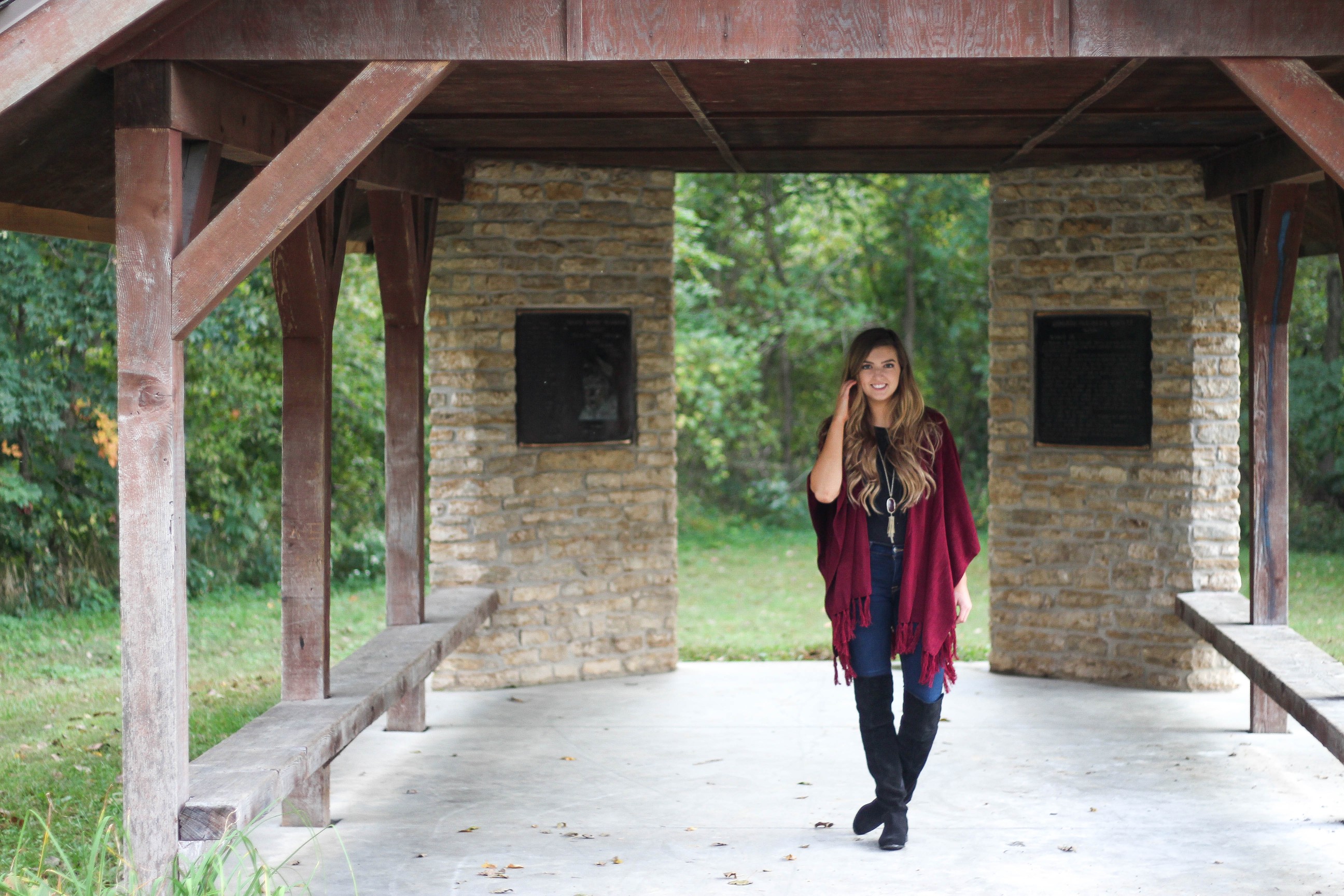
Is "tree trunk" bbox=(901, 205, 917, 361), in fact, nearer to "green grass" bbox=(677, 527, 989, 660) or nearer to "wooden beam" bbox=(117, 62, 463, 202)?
"green grass" bbox=(677, 527, 989, 660)

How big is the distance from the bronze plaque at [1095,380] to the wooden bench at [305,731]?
3230 mm

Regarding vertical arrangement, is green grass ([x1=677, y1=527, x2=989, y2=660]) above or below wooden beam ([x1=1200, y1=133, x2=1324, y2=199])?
below

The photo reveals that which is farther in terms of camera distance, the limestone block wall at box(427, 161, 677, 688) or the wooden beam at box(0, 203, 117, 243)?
the limestone block wall at box(427, 161, 677, 688)

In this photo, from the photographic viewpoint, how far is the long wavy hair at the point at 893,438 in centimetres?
418

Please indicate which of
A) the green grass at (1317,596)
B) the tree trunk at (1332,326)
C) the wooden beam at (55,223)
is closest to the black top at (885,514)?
the wooden beam at (55,223)

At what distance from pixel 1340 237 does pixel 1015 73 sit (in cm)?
154

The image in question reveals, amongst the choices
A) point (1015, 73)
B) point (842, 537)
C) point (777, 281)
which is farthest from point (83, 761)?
point (777, 281)

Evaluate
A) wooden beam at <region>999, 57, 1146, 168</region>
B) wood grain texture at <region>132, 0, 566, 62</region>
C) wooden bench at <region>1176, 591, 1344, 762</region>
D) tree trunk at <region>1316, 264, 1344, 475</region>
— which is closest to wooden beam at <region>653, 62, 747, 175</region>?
wood grain texture at <region>132, 0, 566, 62</region>

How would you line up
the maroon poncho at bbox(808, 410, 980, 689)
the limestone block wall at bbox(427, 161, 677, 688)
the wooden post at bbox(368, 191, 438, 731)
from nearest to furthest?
the maroon poncho at bbox(808, 410, 980, 689)
the wooden post at bbox(368, 191, 438, 731)
the limestone block wall at bbox(427, 161, 677, 688)

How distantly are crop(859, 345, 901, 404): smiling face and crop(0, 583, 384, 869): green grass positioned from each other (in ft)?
9.99

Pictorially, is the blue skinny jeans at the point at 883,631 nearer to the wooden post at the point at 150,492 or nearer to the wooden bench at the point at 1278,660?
the wooden bench at the point at 1278,660

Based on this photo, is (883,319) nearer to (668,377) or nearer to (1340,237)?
(668,377)

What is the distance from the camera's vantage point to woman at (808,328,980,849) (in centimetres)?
416

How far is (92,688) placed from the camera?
7449 millimetres
